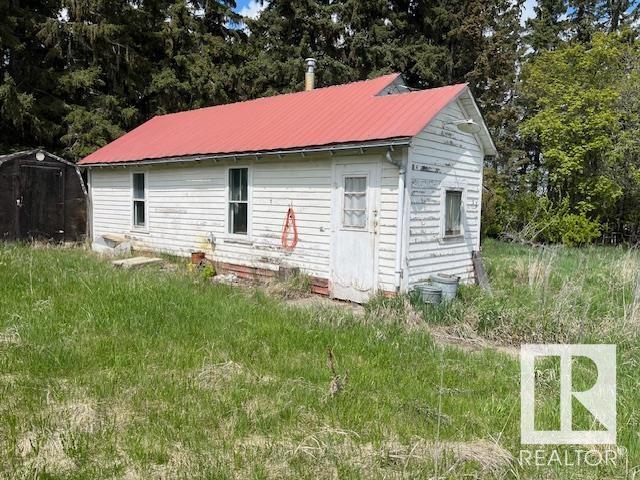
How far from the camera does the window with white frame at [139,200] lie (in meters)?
13.7

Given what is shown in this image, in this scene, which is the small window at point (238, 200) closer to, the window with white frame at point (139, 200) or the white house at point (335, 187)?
the white house at point (335, 187)

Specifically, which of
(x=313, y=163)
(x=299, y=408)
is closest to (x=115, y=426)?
(x=299, y=408)

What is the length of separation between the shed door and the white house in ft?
10.6

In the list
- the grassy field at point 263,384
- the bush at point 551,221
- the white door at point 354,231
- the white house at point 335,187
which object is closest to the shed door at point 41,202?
the white house at point 335,187

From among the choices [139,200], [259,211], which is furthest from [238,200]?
[139,200]

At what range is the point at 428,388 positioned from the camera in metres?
4.58

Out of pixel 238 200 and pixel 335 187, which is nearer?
pixel 335 187

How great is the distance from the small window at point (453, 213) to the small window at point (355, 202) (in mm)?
1765

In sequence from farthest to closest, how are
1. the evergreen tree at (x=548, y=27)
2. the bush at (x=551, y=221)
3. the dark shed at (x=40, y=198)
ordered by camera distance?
the evergreen tree at (x=548, y=27) → the bush at (x=551, y=221) → the dark shed at (x=40, y=198)

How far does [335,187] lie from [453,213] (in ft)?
8.07

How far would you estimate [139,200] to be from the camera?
1367cm

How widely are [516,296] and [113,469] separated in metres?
6.94

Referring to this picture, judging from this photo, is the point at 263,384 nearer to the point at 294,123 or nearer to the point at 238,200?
the point at 238,200

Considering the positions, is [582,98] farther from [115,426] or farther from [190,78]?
[115,426]
